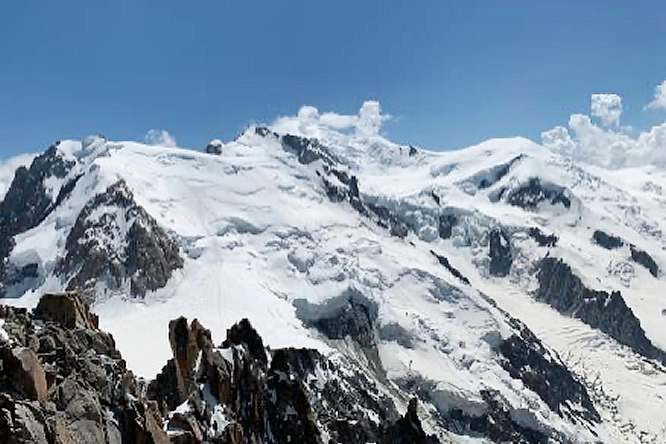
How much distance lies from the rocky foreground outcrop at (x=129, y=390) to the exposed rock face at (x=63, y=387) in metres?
0.07

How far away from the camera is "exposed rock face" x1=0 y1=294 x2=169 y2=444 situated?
50500 mm

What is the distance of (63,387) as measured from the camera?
5675cm

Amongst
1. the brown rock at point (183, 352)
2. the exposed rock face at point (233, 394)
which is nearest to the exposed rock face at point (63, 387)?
the exposed rock face at point (233, 394)

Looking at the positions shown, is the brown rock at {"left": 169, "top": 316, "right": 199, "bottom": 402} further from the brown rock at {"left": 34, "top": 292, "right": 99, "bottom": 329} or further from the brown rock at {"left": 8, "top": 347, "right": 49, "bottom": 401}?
the brown rock at {"left": 8, "top": 347, "right": 49, "bottom": 401}

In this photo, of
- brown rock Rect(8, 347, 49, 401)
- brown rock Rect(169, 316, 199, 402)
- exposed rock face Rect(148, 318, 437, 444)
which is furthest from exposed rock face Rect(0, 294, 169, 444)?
brown rock Rect(169, 316, 199, 402)

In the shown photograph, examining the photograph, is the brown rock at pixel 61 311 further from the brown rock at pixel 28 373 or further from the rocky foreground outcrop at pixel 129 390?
the brown rock at pixel 28 373

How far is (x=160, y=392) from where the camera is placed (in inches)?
4439

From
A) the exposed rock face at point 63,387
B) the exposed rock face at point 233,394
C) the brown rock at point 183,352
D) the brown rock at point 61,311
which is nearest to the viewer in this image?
the exposed rock face at point 63,387

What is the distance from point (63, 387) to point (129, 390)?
7713mm

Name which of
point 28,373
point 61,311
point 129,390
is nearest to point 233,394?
point 61,311

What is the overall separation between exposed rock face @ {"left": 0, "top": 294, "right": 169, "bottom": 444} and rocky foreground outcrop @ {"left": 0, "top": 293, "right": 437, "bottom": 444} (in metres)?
0.07

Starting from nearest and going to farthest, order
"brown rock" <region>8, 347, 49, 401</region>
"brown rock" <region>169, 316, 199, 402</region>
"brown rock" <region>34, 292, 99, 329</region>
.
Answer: "brown rock" <region>8, 347, 49, 401</region>, "brown rock" <region>34, 292, 99, 329</region>, "brown rock" <region>169, 316, 199, 402</region>

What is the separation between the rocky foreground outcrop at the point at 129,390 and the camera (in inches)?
2069

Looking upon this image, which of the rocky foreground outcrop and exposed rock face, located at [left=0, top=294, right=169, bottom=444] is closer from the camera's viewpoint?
exposed rock face, located at [left=0, top=294, right=169, bottom=444]
